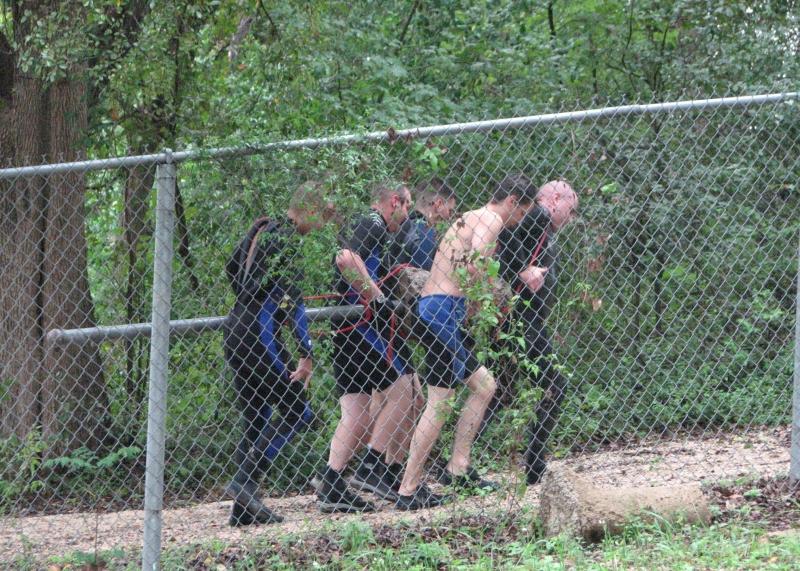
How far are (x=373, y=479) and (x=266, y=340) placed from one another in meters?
1.31

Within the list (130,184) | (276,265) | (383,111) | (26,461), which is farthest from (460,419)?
(383,111)

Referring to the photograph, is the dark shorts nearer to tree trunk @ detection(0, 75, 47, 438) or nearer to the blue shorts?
the blue shorts

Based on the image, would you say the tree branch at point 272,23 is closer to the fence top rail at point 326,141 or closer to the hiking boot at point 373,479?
the fence top rail at point 326,141

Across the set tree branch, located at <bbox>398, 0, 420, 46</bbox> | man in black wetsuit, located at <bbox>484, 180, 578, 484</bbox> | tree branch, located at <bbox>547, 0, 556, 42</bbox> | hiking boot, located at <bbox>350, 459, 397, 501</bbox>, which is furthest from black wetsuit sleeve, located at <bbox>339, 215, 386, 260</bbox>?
tree branch, located at <bbox>547, 0, 556, 42</bbox>

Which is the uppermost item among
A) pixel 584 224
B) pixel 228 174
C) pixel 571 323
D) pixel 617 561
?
pixel 228 174

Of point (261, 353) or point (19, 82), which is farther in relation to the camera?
point (19, 82)

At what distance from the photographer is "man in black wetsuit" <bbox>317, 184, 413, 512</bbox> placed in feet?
17.4

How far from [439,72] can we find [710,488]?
16.4 feet

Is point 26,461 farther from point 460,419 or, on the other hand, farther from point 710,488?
point 710,488

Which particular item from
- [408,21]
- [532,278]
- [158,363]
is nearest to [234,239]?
[158,363]

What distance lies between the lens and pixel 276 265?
4906 mm

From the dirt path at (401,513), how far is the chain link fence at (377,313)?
36mm

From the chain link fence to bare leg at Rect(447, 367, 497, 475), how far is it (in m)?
0.05

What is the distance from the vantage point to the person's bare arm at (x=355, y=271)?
16.3ft
